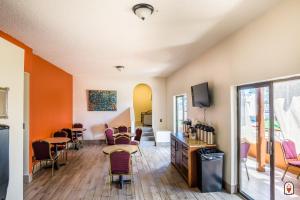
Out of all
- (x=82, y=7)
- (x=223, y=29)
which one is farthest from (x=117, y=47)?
(x=223, y=29)

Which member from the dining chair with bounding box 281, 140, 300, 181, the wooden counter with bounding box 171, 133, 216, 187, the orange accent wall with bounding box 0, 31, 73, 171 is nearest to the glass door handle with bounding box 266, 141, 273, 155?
the dining chair with bounding box 281, 140, 300, 181

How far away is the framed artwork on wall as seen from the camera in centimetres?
266

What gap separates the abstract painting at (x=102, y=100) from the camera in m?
8.91

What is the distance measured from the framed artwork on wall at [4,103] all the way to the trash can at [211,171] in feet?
10.4

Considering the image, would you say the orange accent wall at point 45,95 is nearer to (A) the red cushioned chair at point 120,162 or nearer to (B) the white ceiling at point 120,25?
(B) the white ceiling at point 120,25

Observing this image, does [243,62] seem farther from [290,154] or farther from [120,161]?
[120,161]

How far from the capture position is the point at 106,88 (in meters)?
9.08

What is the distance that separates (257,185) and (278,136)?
1.12 metres

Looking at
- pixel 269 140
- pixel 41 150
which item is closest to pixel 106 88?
pixel 41 150

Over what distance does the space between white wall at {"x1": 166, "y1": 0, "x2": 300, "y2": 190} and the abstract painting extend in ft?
14.3

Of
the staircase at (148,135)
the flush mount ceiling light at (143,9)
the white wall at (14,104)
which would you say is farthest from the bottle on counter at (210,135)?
the staircase at (148,135)

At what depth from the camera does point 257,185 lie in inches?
144

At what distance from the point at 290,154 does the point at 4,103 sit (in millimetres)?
4060

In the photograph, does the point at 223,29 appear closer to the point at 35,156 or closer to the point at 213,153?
the point at 213,153
